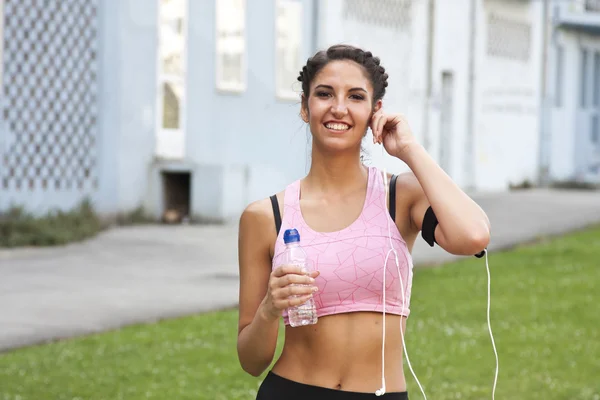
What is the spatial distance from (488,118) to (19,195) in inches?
517

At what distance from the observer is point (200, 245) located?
13258 millimetres

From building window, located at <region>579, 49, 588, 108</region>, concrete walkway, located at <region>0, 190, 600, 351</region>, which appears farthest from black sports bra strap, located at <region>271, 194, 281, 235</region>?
building window, located at <region>579, 49, 588, 108</region>

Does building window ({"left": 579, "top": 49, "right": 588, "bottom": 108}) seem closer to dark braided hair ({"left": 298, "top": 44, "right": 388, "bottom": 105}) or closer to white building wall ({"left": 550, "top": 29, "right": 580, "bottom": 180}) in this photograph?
white building wall ({"left": 550, "top": 29, "right": 580, "bottom": 180})

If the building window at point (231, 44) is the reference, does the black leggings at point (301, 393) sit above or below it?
below

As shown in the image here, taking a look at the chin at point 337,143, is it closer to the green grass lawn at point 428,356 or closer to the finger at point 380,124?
the finger at point 380,124

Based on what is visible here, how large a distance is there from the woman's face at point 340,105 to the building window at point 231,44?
13.4 meters

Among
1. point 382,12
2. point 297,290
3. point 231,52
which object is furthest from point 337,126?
point 382,12

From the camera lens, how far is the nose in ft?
10.2

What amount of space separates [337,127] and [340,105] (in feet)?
0.22

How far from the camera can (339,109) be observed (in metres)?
3.12

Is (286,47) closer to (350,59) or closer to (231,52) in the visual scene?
(231,52)

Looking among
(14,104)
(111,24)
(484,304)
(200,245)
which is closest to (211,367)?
(484,304)

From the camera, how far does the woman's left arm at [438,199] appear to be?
300 centimetres

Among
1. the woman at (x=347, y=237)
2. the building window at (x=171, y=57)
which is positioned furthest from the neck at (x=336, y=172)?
the building window at (x=171, y=57)
